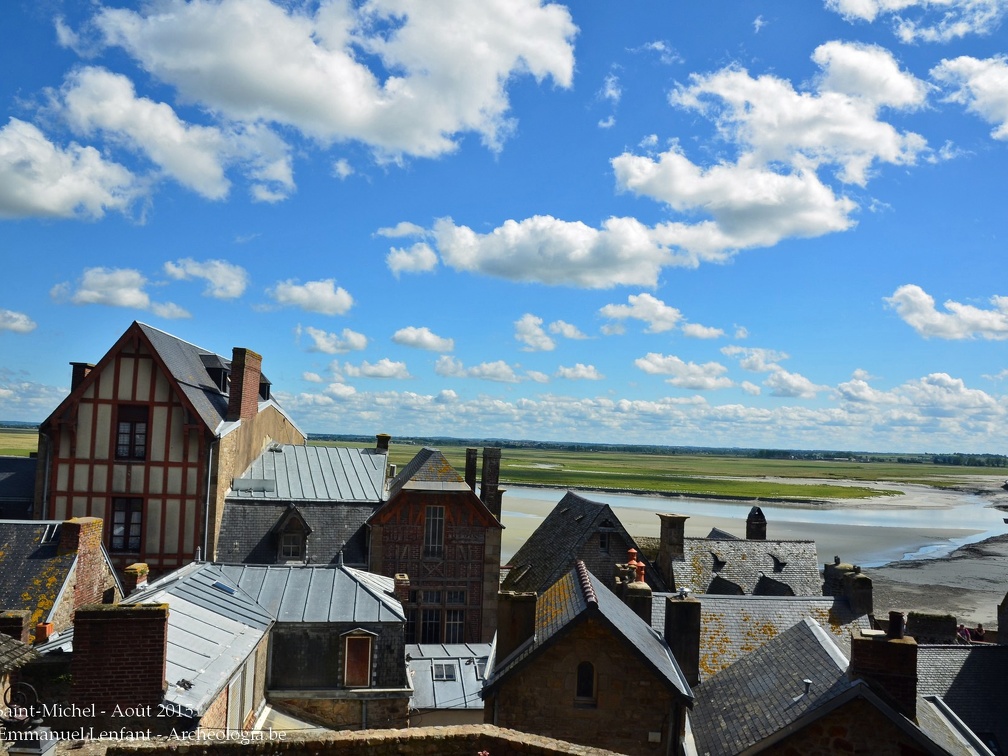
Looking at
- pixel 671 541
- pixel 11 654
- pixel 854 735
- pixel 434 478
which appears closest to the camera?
pixel 11 654

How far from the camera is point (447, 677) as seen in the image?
886 inches

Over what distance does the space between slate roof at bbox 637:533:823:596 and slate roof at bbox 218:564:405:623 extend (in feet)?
49.1

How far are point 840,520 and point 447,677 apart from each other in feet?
275

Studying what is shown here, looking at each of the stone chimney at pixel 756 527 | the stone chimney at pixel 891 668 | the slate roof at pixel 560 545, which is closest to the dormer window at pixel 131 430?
the slate roof at pixel 560 545

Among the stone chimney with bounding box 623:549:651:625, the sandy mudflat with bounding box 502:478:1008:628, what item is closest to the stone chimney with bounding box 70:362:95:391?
the stone chimney with bounding box 623:549:651:625

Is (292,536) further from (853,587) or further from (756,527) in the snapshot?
(756,527)

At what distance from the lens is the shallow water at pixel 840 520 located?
71875mm

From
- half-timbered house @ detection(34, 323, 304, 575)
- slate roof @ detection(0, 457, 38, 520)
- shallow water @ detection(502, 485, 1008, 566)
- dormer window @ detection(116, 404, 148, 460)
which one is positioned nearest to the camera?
half-timbered house @ detection(34, 323, 304, 575)

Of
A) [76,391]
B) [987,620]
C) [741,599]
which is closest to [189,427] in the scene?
[76,391]

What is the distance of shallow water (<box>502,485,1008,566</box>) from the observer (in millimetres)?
71875

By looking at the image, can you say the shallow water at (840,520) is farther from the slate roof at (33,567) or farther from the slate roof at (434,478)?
the slate roof at (33,567)

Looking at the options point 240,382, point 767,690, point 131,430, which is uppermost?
point 240,382

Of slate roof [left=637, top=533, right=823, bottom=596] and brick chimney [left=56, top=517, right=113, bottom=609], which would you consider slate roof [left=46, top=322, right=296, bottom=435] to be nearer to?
brick chimney [left=56, top=517, right=113, bottom=609]

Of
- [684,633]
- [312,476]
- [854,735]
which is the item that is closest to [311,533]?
[312,476]
